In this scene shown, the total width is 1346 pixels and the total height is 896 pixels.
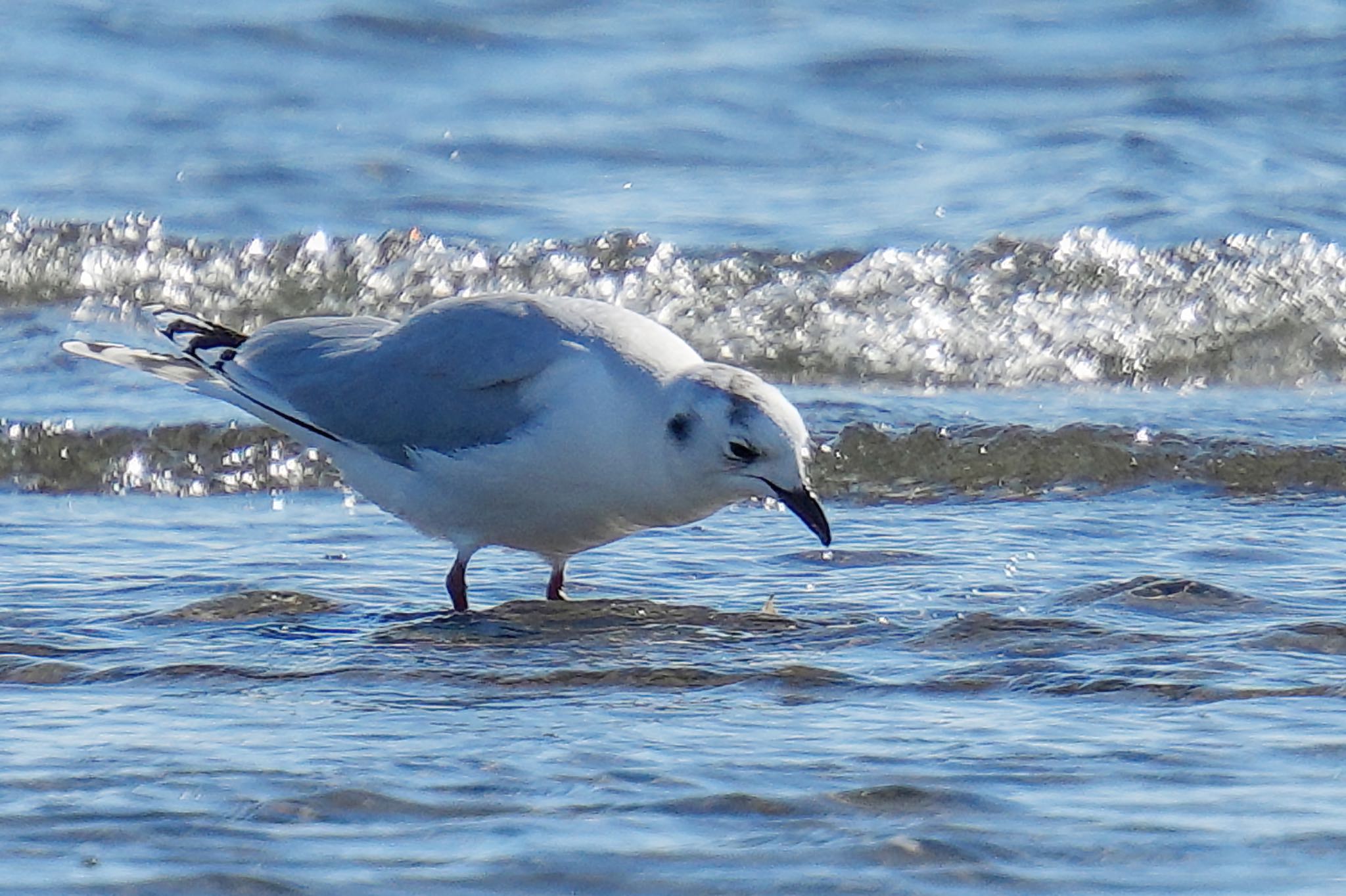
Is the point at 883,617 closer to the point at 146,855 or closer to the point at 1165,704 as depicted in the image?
the point at 1165,704

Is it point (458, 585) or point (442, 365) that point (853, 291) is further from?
point (458, 585)

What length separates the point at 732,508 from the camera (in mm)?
5898

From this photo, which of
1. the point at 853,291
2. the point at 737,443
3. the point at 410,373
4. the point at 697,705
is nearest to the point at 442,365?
the point at 410,373

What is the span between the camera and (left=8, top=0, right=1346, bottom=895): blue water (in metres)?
3.44

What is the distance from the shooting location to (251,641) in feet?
15.1

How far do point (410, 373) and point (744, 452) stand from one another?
931 mm

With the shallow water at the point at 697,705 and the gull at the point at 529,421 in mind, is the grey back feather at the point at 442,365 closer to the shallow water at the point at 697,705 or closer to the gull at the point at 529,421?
the gull at the point at 529,421

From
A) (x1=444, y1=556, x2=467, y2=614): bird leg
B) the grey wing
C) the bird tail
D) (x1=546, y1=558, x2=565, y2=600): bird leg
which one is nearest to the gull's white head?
the grey wing

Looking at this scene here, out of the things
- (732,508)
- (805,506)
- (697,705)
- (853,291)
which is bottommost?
(697,705)

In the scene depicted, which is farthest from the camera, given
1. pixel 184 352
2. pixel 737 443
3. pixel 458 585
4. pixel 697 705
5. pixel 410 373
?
pixel 184 352

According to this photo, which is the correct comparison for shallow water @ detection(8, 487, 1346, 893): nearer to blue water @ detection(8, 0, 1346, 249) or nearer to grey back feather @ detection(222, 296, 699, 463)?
grey back feather @ detection(222, 296, 699, 463)

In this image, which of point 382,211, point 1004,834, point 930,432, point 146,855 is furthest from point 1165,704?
point 382,211

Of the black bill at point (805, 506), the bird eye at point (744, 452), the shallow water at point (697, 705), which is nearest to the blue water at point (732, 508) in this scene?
the shallow water at point (697, 705)

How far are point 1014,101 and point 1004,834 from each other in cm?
759
